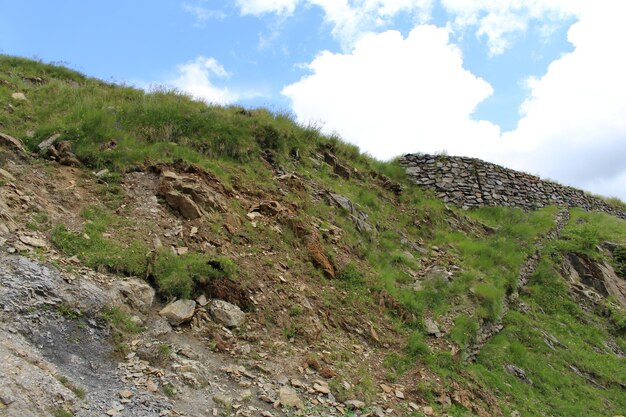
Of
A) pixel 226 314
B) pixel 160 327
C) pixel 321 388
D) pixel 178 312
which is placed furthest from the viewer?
pixel 226 314

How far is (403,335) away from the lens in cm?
969

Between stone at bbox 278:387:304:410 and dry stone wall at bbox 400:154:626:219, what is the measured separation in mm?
13689

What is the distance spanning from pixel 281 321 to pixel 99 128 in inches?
254

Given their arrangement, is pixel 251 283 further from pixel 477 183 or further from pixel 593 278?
pixel 477 183

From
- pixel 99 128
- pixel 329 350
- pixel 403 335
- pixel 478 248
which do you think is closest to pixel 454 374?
pixel 403 335

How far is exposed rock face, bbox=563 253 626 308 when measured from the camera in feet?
51.2

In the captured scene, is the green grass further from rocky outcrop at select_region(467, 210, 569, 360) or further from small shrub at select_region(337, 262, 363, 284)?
small shrub at select_region(337, 262, 363, 284)

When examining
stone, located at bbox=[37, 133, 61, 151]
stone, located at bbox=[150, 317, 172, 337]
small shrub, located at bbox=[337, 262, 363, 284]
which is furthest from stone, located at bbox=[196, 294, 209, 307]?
stone, located at bbox=[37, 133, 61, 151]

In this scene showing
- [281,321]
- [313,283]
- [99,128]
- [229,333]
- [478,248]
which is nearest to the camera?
[229,333]

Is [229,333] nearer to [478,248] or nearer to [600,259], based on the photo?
[478,248]

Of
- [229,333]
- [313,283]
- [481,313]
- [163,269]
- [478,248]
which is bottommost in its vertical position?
[229,333]

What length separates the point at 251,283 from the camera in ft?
27.3

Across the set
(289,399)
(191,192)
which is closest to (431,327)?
(289,399)

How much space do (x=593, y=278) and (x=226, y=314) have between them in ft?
44.4
